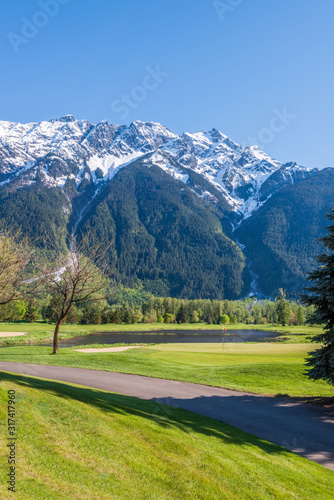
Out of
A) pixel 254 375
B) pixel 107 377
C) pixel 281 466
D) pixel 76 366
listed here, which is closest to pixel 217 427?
pixel 281 466

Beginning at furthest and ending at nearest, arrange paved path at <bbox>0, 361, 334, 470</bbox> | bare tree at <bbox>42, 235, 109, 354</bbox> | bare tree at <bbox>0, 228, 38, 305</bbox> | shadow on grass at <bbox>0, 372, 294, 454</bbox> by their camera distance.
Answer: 1. bare tree at <bbox>42, 235, 109, 354</bbox>
2. bare tree at <bbox>0, 228, 38, 305</bbox>
3. paved path at <bbox>0, 361, 334, 470</bbox>
4. shadow on grass at <bbox>0, 372, 294, 454</bbox>

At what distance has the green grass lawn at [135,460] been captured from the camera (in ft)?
20.1

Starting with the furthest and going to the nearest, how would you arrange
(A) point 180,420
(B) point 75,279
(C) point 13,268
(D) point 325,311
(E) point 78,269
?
(B) point 75,279 → (E) point 78,269 → (C) point 13,268 → (D) point 325,311 → (A) point 180,420

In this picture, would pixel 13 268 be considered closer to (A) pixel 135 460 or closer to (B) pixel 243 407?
(B) pixel 243 407

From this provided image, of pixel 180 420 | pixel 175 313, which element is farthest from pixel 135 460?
pixel 175 313

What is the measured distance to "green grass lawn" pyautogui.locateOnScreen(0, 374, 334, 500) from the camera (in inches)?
241

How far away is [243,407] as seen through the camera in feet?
52.3

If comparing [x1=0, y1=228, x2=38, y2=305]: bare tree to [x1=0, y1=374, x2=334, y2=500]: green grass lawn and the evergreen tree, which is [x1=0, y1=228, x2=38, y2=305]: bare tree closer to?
[x1=0, y1=374, x2=334, y2=500]: green grass lawn

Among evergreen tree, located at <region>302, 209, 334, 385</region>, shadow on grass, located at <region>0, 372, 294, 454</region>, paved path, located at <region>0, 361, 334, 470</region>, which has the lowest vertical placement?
paved path, located at <region>0, 361, 334, 470</region>

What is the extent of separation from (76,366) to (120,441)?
62.6 ft

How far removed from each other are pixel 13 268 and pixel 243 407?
17.8m

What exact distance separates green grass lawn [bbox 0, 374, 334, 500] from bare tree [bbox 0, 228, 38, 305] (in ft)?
44.2

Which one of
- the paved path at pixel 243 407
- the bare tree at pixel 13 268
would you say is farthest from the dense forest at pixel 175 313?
the paved path at pixel 243 407

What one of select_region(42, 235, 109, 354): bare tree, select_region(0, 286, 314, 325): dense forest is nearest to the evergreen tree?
select_region(42, 235, 109, 354): bare tree
